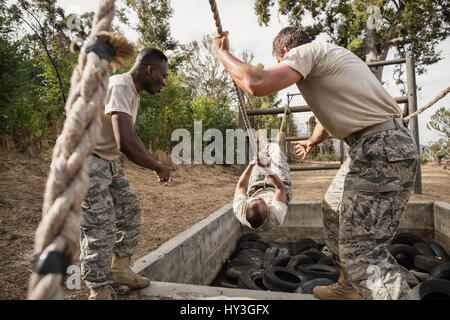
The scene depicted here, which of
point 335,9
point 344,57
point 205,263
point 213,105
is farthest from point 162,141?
point 335,9

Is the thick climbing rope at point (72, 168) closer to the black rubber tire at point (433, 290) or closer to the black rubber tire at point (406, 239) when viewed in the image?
the black rubber tire at point (433, 290)

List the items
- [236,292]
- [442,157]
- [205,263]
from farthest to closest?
[442,157]
[205,263]
[236,292]

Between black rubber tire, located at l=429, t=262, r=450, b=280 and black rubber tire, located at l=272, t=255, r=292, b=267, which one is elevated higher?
black rubber tire, located at l=429, t=262, r=450, b=280

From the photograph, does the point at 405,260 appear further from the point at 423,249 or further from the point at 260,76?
the point at 260,76

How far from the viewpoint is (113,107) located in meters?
2.02

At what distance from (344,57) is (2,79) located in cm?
535

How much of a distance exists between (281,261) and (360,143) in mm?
2310

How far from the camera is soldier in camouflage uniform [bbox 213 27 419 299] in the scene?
5.34ft

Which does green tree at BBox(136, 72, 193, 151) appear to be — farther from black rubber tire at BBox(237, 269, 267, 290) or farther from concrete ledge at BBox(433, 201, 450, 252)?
concrete ledge at BBox(433, 201, 450, 252)

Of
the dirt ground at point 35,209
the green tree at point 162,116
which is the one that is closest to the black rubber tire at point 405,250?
the dirt ground at point 35,209

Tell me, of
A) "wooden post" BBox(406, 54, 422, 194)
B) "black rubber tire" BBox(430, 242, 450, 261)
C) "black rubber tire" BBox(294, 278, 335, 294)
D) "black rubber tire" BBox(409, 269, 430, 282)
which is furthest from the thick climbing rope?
"wooden post" BBox(406, 54, 422, 194)

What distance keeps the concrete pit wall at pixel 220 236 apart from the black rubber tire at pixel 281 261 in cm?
74

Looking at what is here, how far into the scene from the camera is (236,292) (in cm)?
202
